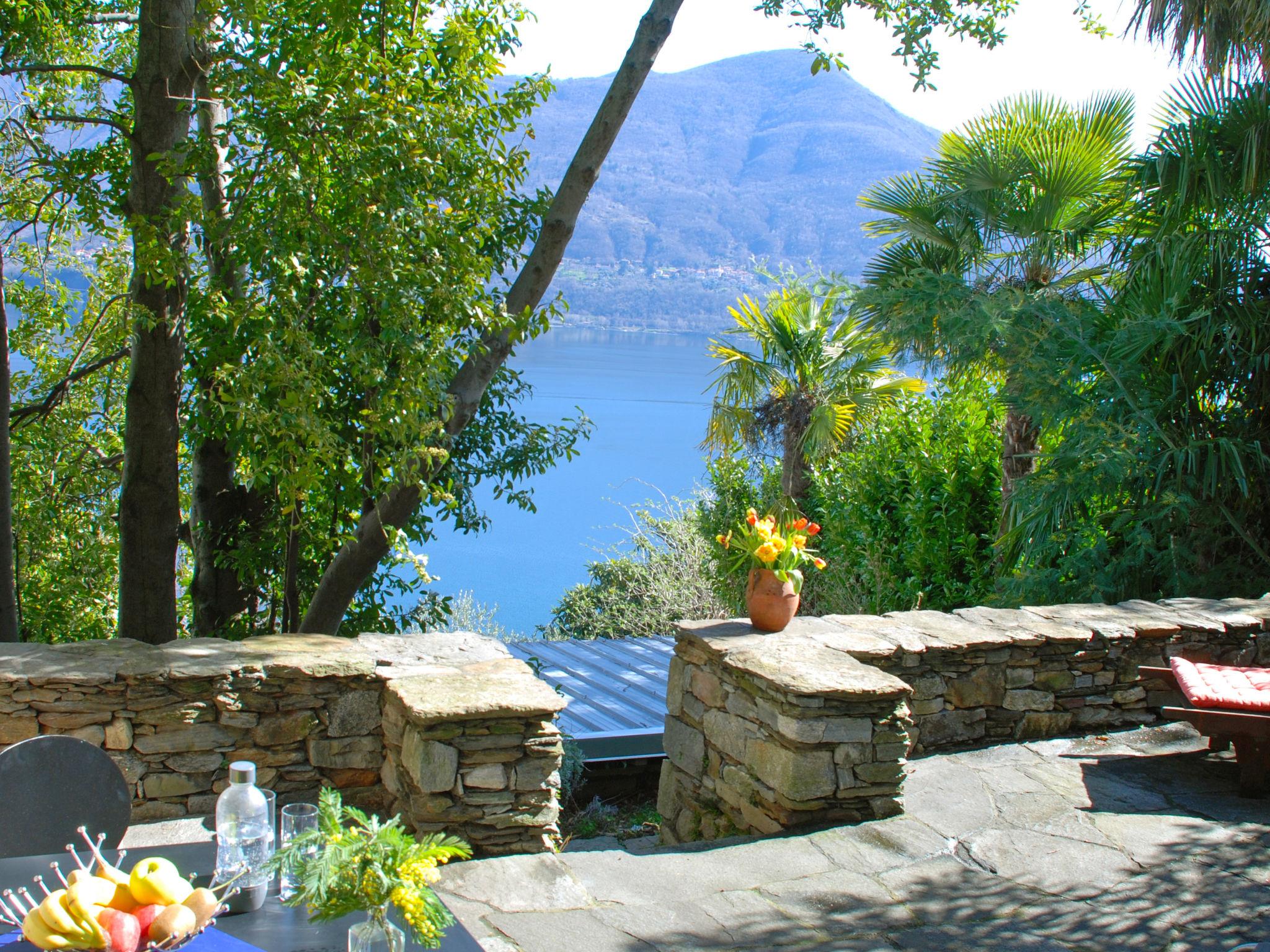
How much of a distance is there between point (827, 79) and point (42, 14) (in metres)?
65.0

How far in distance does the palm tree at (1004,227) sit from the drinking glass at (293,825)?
20.3ft

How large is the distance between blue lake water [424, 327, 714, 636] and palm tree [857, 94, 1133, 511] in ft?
10.1

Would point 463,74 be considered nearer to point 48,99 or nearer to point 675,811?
point 675,811

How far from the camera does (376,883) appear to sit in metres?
1.65

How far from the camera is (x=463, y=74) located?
17.6 feet

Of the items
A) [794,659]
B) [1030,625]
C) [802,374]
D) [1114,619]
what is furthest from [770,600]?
[802,374]

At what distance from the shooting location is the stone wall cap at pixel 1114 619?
5.11 metres

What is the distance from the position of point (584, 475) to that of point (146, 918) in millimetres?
23505

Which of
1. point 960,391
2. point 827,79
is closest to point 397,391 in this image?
point 960,391

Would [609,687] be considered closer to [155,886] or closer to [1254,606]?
[1254,606]

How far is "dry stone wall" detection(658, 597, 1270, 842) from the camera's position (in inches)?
155

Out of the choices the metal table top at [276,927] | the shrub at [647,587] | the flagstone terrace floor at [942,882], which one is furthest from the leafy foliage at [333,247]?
the shrub at [647,587]

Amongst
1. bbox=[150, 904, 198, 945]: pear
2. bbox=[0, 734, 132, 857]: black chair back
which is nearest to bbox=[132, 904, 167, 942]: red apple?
bbox=[150, 904, 198, 945]: pear

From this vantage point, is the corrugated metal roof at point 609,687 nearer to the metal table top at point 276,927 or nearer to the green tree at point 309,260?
the green tree at point 309,260
